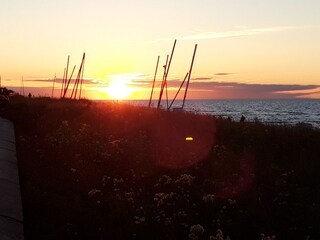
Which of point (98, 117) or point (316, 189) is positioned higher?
point (98, 117)

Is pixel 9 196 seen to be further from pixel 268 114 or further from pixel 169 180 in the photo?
pixel 268 114

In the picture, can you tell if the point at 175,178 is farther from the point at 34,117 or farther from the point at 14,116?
the point at 14,116

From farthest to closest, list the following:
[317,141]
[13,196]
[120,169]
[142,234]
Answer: [317,141] < [120,169] < [13,196] < [142,234]

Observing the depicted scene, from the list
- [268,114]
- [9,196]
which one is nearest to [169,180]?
[9,196]

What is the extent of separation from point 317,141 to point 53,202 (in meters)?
7.77

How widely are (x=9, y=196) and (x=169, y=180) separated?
3417 millimetres

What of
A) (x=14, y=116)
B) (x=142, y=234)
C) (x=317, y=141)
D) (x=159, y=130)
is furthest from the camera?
(x=14, y=116)

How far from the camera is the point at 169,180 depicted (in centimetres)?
1055

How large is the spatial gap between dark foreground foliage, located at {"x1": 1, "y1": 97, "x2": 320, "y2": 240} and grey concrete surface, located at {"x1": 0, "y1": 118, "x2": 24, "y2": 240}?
0.81 ft

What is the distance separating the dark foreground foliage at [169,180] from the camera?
8344 millimetres

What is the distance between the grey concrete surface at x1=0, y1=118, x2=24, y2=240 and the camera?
7.65m

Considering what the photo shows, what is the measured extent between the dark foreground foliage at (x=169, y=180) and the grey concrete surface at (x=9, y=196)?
245mm

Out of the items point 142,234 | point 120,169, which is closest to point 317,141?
point 120,169

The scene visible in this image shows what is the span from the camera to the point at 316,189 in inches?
392
